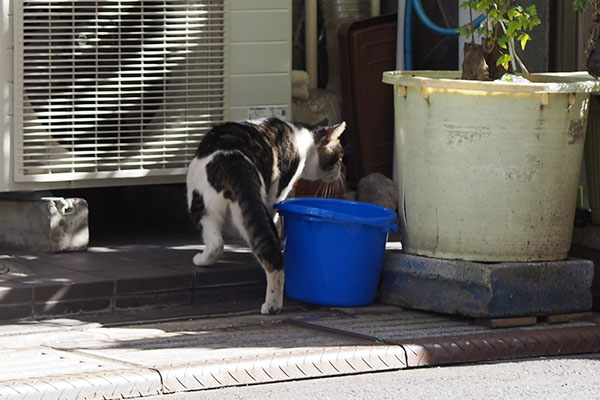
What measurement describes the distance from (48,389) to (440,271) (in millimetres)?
2495

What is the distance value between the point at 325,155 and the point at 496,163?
1740 mm

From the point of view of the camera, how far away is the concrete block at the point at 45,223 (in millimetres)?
7762

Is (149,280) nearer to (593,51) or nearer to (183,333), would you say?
(183,333)

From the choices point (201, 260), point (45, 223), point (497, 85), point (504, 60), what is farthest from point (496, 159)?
point (45, 223)

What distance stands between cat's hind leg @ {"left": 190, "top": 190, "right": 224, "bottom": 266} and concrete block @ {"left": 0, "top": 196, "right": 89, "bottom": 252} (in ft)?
2.81

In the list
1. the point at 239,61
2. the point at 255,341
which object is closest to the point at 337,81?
the point at 239,61

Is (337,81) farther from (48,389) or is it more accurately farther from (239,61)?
(48,389)

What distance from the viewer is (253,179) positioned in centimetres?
707

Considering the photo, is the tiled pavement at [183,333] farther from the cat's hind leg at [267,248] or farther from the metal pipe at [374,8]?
the metal pipe at [374,8]

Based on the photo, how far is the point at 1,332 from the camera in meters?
6.41

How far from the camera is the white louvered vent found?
25.4ft

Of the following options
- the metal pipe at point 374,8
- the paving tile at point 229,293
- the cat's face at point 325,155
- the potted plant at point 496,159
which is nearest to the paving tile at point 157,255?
the paving tile at point 229,293

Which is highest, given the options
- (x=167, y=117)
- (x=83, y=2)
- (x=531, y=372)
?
(x=83, y=2)

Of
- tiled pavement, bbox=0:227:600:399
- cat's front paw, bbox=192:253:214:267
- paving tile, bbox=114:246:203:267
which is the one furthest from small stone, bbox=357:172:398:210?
cat's front paw, bbox=192:253:214:267
